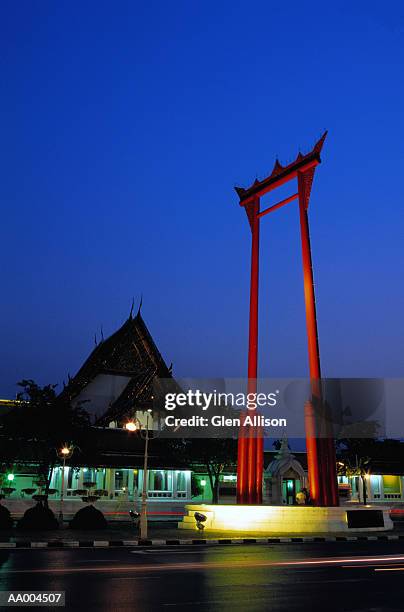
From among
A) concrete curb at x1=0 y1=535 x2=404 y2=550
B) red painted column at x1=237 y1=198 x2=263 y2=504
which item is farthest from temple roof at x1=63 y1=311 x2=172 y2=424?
concrete curb at x1=0 y1=535 x2=404 y2=550

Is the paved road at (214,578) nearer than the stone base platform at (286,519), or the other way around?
the paved road at (214,578)

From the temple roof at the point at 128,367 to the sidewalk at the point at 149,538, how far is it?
21536mm

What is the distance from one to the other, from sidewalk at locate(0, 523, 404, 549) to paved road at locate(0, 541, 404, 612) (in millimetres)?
2196

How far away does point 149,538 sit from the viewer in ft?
73.5

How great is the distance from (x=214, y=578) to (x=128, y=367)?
132 ft

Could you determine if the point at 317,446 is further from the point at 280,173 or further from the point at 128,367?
the point at 128,367

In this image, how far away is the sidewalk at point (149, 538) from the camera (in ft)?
66.0

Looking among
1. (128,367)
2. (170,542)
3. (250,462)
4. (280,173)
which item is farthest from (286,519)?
(128,367)

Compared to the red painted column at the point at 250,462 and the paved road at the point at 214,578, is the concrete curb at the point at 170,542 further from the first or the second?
the red painted column at the point at 250,462

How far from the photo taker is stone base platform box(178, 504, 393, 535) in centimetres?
2538


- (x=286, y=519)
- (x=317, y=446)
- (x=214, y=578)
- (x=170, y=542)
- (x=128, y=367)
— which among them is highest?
(x=128, y=367)

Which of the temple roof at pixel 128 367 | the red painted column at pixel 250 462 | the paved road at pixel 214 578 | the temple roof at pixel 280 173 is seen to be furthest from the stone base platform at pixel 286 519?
the temple roof at pixel 128 367

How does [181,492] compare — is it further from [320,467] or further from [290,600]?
[290,600]

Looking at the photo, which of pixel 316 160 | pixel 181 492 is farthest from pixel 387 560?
pixel 181 492
